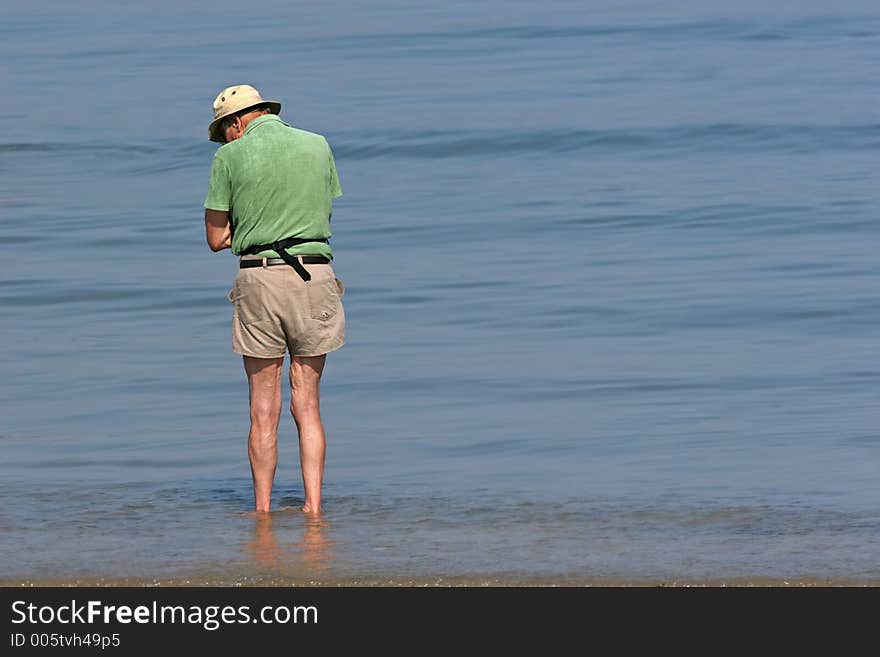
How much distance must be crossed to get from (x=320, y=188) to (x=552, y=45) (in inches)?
857

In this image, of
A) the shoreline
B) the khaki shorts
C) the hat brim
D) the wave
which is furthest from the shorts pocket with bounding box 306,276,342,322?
the wave

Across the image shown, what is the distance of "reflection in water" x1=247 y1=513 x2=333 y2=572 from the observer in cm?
569

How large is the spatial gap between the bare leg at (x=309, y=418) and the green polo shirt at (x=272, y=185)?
1.46ft

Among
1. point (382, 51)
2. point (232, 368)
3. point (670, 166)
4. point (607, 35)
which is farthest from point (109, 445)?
point (607, 35)

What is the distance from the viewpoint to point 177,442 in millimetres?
8062

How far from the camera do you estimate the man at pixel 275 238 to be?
6238 mm

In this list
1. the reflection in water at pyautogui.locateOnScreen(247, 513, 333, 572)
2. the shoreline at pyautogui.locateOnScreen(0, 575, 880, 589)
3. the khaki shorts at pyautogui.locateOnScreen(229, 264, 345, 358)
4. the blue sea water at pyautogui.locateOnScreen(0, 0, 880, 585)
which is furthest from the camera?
the khaki shorts at pyautogui.locateOnScreen(229, 264, 345, 358)

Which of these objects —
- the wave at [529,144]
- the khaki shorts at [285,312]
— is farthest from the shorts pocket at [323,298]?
the wave at [529,144]

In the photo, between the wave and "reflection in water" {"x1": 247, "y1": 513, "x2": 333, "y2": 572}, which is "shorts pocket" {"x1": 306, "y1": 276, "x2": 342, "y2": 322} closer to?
"reflection in water" {"x1": 247, "y1": 513, "x2": 333, "y2": 572}

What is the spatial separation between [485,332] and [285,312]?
4342 mm

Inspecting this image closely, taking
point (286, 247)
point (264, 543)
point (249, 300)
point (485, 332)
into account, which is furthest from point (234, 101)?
point (485, 332)

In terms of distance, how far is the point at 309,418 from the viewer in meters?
6.54

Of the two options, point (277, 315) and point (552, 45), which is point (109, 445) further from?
point (552, 45)

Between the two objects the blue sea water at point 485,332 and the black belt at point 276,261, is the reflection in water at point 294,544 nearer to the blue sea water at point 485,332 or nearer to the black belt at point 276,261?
the blue sea water at point 485,332
